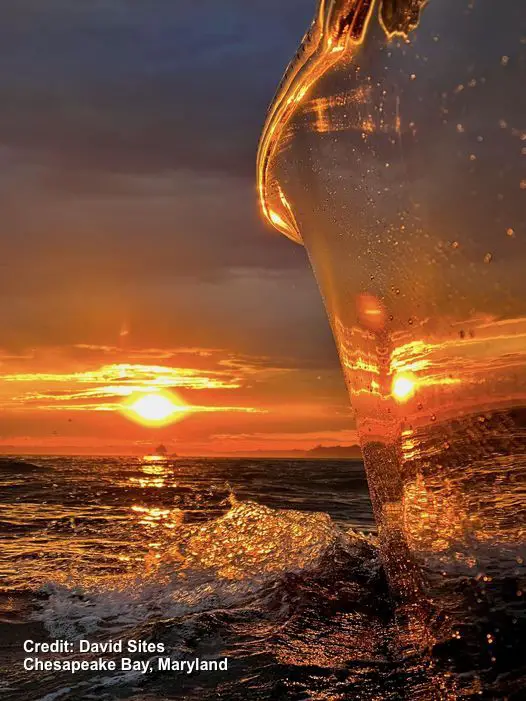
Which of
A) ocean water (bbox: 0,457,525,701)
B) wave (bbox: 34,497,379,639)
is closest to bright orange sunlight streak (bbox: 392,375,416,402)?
ocean water (bbox: 0,457,525,701)

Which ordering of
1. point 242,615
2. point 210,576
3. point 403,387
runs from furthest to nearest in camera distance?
point 210,576, point 242,615, point 403,387

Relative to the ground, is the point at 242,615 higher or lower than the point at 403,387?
lower

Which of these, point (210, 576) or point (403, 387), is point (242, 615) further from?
point (403, 387)

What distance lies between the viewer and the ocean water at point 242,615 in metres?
2.47

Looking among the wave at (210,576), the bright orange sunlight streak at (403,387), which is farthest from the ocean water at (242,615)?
the bright orange sunlight streak at (403,387)

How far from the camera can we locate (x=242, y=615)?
3.59 metres

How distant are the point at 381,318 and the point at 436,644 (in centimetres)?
141

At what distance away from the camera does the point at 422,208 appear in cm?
193

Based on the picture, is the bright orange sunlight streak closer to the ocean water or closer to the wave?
the ocean water

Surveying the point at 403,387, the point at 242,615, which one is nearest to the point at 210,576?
the point at 242,615

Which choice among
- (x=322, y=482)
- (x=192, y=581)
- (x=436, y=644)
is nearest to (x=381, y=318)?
(x=436, y=644)

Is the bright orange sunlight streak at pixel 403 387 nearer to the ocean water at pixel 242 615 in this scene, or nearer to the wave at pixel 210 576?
the ocean water at pixel 242 615

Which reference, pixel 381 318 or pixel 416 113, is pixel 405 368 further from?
pixel 416 113

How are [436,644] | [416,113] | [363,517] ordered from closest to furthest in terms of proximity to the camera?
[416,113] → [436,644] → [363,517]
